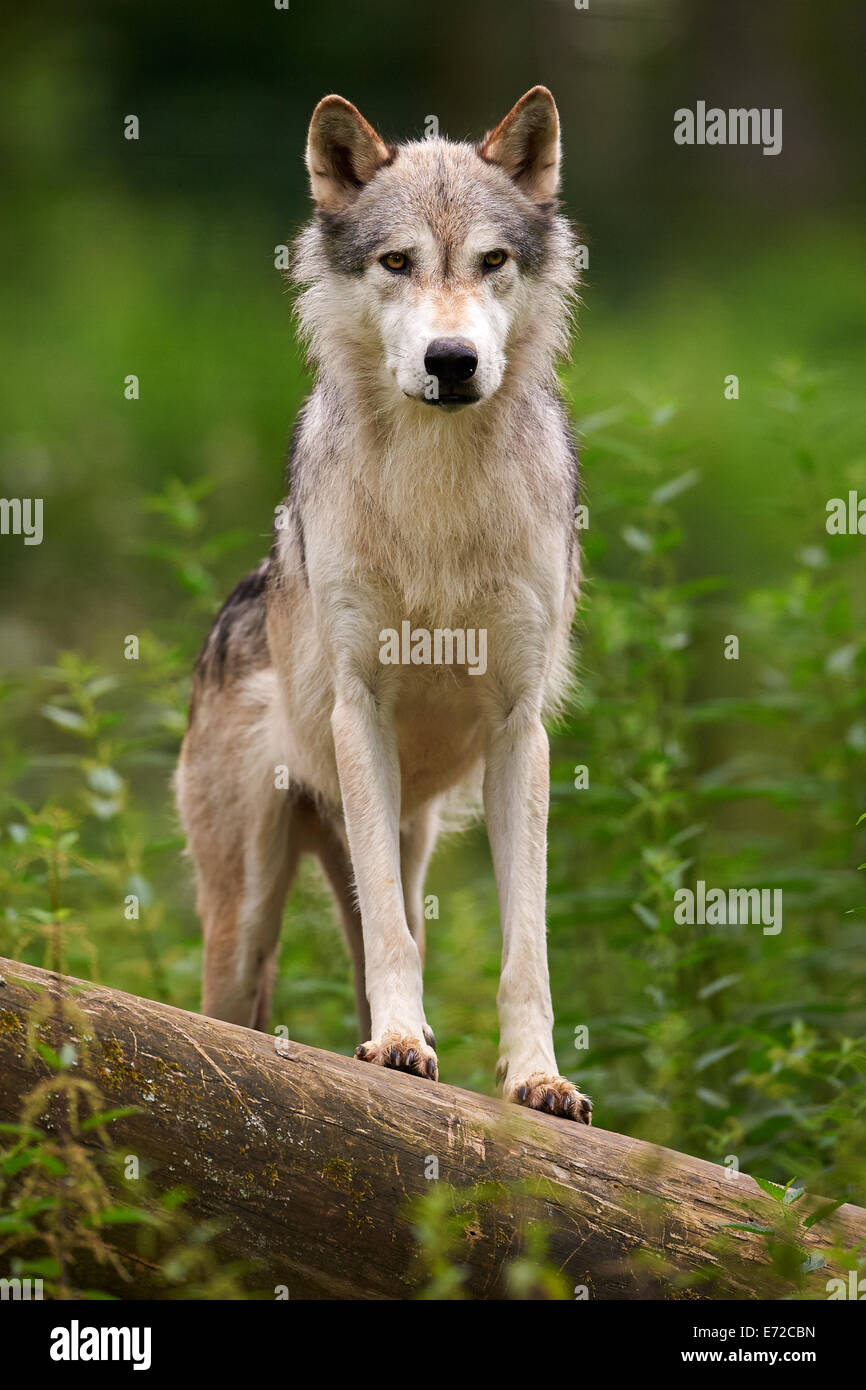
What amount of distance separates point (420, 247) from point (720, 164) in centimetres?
1144

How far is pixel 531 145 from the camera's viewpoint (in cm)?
534

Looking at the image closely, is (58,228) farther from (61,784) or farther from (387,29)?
(61,784)

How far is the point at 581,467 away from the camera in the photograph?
6.32 m

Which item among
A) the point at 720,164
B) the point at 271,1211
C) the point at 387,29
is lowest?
the point at 271,1211

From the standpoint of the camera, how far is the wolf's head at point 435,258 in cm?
472

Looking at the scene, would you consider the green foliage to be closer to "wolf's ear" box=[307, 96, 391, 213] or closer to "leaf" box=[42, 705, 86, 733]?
"leaf" box=[42, 705, 86, 733]

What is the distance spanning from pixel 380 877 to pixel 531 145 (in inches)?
102

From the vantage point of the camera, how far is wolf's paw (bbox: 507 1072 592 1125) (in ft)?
14.8

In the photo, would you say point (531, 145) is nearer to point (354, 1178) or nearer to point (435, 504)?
point (435, 504)

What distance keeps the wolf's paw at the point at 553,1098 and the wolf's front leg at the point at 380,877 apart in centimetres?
29

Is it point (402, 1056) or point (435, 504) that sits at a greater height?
point (435, 504)

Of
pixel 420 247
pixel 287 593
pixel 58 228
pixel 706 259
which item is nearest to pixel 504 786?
pixel 287 593

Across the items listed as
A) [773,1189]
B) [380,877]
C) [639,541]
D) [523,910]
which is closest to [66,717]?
[380,877]

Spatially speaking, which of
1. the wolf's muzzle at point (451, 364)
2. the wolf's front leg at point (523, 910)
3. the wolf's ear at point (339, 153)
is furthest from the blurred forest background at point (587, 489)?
the wolf's muzzle at point (451, 364)
